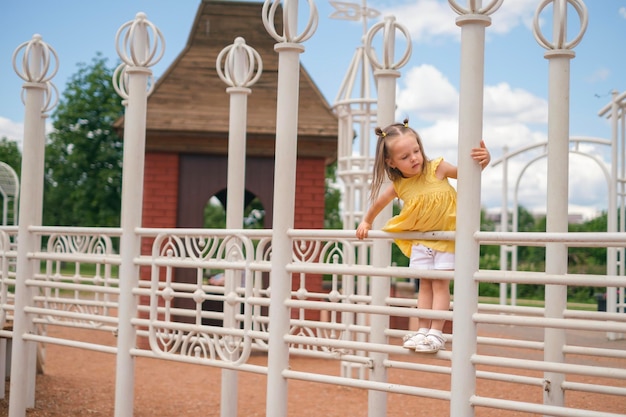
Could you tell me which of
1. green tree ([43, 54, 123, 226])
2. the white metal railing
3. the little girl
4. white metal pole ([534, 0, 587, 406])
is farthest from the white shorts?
green tree ([43, 54, 123, 226])

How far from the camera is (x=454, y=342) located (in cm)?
432

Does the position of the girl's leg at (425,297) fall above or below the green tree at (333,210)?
below

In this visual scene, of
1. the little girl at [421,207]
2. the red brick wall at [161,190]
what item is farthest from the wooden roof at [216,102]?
the little girl at [421,207]

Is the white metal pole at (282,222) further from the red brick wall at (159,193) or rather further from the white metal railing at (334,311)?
the red brick wall at (159,193)

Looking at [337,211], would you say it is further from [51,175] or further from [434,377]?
[434,377]

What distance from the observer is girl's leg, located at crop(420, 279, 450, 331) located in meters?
4.71

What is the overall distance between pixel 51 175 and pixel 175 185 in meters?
20.9

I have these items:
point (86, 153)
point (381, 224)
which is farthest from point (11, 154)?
point (381, 224)

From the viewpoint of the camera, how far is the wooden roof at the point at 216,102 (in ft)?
43.6

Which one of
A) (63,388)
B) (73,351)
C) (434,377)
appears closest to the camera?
(63,388)

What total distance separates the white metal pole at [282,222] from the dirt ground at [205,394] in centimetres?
376

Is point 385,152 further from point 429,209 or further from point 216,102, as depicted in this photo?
point 216,102

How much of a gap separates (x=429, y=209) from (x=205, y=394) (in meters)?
6.40

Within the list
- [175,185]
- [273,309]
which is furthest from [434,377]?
[273,309]
